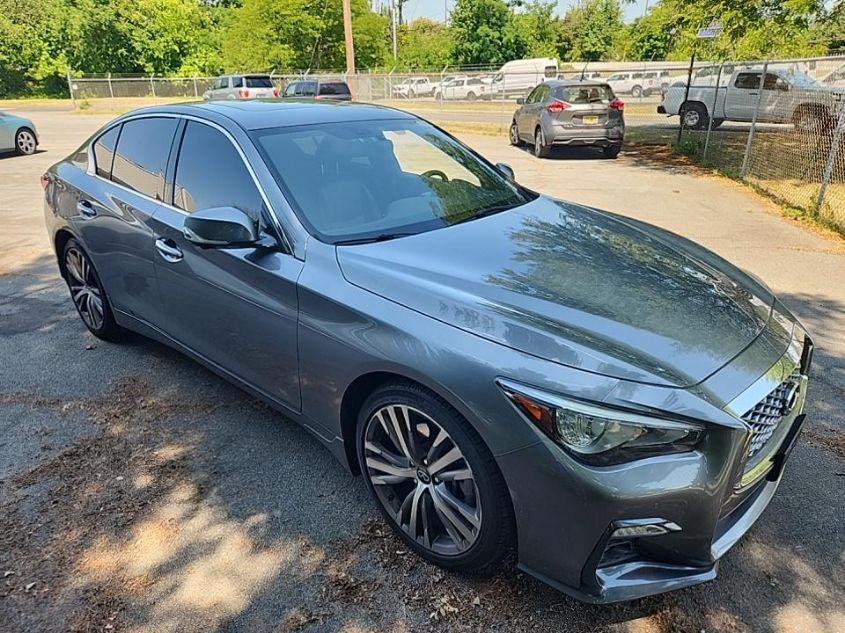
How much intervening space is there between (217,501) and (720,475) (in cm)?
217

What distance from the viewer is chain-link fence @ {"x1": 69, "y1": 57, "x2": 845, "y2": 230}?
8.91m

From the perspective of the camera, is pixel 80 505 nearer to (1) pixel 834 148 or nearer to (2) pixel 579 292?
(2) pixel 579 292

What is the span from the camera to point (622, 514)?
1.90 meters

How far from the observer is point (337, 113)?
3549mm

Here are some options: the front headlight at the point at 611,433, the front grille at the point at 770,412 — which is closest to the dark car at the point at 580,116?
the front grille at the point at 770,412

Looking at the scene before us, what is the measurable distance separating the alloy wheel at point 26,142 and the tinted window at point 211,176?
14731 mm

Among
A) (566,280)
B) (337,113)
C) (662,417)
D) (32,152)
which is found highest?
(337,113)

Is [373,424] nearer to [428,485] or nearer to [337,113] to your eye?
[428,485]

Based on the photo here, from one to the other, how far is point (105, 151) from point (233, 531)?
2855 millimetres

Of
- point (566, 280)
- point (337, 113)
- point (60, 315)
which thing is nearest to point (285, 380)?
point (566, 280)

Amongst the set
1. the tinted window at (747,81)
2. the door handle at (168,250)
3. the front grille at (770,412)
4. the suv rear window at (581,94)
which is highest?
the tinted window at (747,81)

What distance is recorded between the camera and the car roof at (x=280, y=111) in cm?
329

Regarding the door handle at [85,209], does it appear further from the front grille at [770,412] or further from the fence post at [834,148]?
the fence post at [834,148]

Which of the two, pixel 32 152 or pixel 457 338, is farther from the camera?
pixel 32 152
